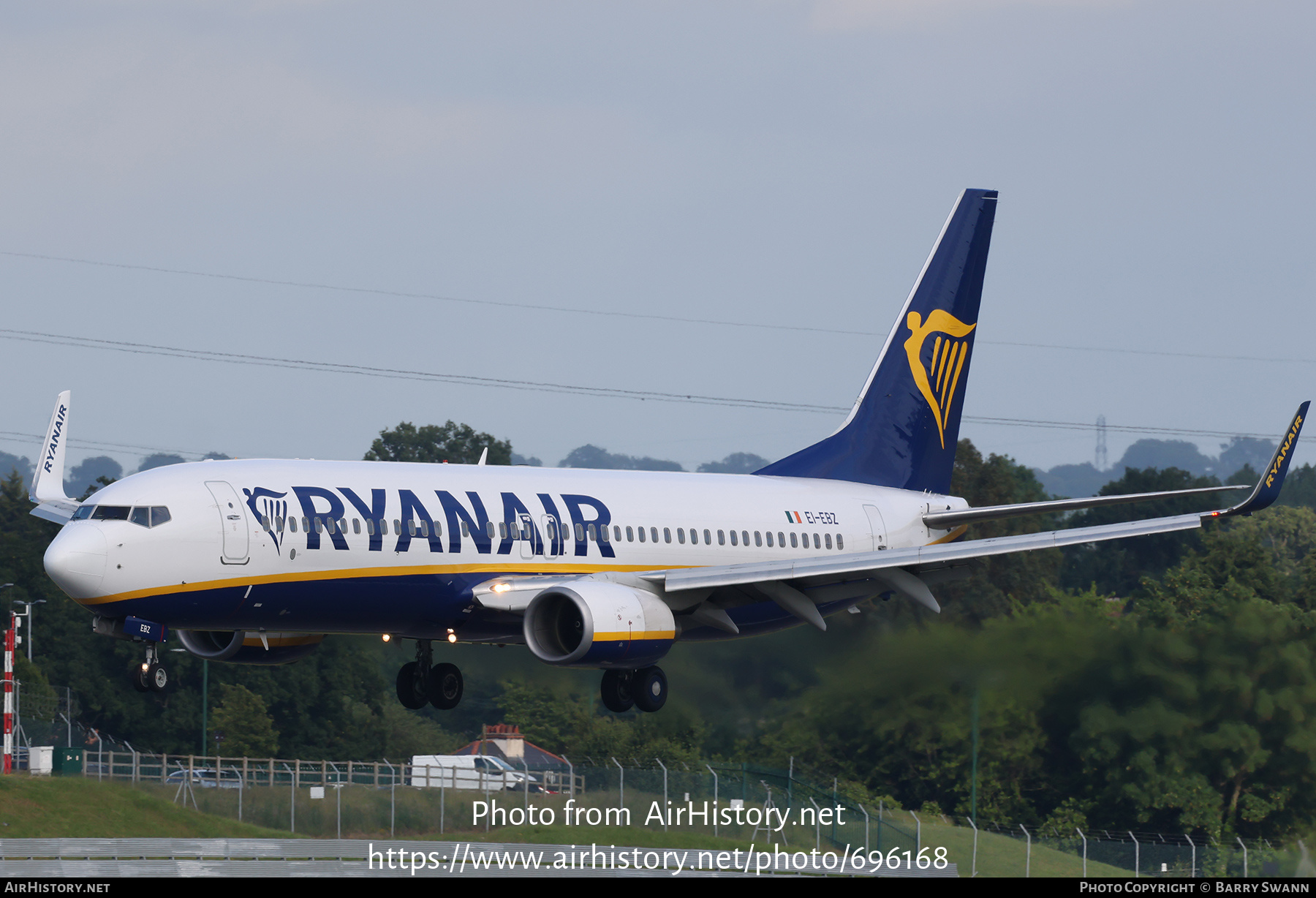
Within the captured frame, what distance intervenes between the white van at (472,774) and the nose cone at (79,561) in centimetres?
2394

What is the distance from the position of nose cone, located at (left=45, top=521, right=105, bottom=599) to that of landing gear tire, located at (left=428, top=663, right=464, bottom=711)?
1046 cm

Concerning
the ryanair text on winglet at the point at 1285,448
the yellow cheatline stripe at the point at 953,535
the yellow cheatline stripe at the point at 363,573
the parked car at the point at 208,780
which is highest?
the ryanair text on winglet at the point at 1285,448

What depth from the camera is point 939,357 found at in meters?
47.8

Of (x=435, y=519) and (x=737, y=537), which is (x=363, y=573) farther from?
(x=737, y=537)

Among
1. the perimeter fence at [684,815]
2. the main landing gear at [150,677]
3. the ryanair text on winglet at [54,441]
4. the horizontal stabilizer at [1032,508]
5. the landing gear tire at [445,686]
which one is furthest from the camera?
the ryanair text on winglet at [54,441]

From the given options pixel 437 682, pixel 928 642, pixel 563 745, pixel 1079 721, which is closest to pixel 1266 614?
pixel 1079 721

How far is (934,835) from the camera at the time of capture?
4516cm

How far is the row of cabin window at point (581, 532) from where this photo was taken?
3400 cm

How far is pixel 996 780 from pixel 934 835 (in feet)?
10.9

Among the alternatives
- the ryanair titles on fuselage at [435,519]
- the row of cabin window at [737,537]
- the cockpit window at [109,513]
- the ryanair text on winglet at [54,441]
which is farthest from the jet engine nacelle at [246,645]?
the ryanair text on winglet at [54,441]

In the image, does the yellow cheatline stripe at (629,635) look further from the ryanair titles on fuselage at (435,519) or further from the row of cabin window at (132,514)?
the row of cabin window at (132,514)

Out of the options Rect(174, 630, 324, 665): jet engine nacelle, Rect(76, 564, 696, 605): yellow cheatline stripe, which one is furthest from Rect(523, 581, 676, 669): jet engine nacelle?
Rect(174, 630, 324, 665): jet engine nacelle

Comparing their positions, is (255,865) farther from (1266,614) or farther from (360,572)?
(1266,614)

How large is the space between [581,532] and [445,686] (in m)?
5.60
